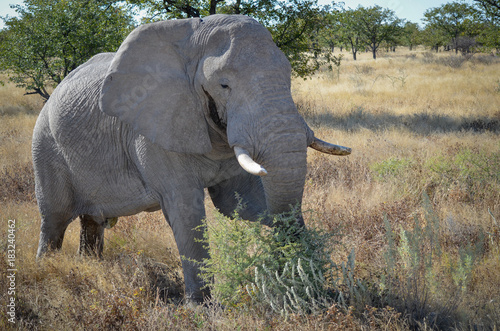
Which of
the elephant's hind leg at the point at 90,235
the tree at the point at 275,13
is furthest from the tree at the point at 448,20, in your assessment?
the elephant's hind leg at the point at 90,235

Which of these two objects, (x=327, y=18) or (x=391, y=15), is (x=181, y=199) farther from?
(x=391, y=15)

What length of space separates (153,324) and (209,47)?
Result: 1954 millimetres

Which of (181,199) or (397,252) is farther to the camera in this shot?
(397,252)

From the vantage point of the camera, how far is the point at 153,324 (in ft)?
9.49

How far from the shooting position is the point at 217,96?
3.06 meters

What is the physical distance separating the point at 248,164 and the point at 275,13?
10595 millimetres

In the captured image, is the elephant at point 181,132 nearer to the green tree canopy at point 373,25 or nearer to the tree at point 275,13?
the tree at point 275,13

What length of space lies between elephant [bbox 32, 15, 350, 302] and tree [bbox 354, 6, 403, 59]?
38712 mm

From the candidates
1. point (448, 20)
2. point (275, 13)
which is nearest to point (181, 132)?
point (275, 13)

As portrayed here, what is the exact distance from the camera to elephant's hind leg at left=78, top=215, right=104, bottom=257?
482 centimetres

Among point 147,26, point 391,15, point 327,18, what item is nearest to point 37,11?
point 327,18

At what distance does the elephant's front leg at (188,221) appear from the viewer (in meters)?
3.41

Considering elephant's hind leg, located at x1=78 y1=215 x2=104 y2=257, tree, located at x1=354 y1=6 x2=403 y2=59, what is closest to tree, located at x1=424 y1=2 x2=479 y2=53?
tree, located at x1=354 y1=6 x2=403 y2=59

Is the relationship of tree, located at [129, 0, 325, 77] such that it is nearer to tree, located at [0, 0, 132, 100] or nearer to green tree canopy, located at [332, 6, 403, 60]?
tree, located at [0, 0, 132, 100]
